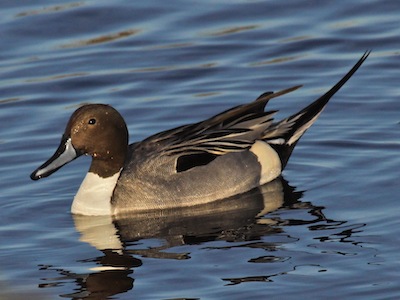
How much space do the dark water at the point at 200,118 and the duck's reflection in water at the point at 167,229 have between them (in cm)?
2

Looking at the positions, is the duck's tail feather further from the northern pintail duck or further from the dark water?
the dark water

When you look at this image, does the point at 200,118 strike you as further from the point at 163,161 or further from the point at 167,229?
the point at 167,229

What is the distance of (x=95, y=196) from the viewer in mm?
10180

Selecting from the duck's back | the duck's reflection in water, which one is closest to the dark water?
the duck's reflection in water

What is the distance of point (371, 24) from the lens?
14594mm

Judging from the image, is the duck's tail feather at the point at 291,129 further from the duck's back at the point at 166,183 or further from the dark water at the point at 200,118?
the duck's back at the point at 166,183

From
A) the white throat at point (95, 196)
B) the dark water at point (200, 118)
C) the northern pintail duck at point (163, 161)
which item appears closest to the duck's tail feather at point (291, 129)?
the northern pintail duck at point (163, 161)

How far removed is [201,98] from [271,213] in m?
Answer: 2.98

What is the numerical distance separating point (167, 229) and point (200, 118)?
2678 mm

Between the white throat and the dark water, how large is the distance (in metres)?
0.11

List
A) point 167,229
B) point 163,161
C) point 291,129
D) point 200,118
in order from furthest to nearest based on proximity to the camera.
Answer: point 200,118 → point 291,129 → point 163,161 → point 167,229

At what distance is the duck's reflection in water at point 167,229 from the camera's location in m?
8.59

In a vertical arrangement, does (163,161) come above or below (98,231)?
above

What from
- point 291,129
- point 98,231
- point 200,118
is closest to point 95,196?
point 98,231
